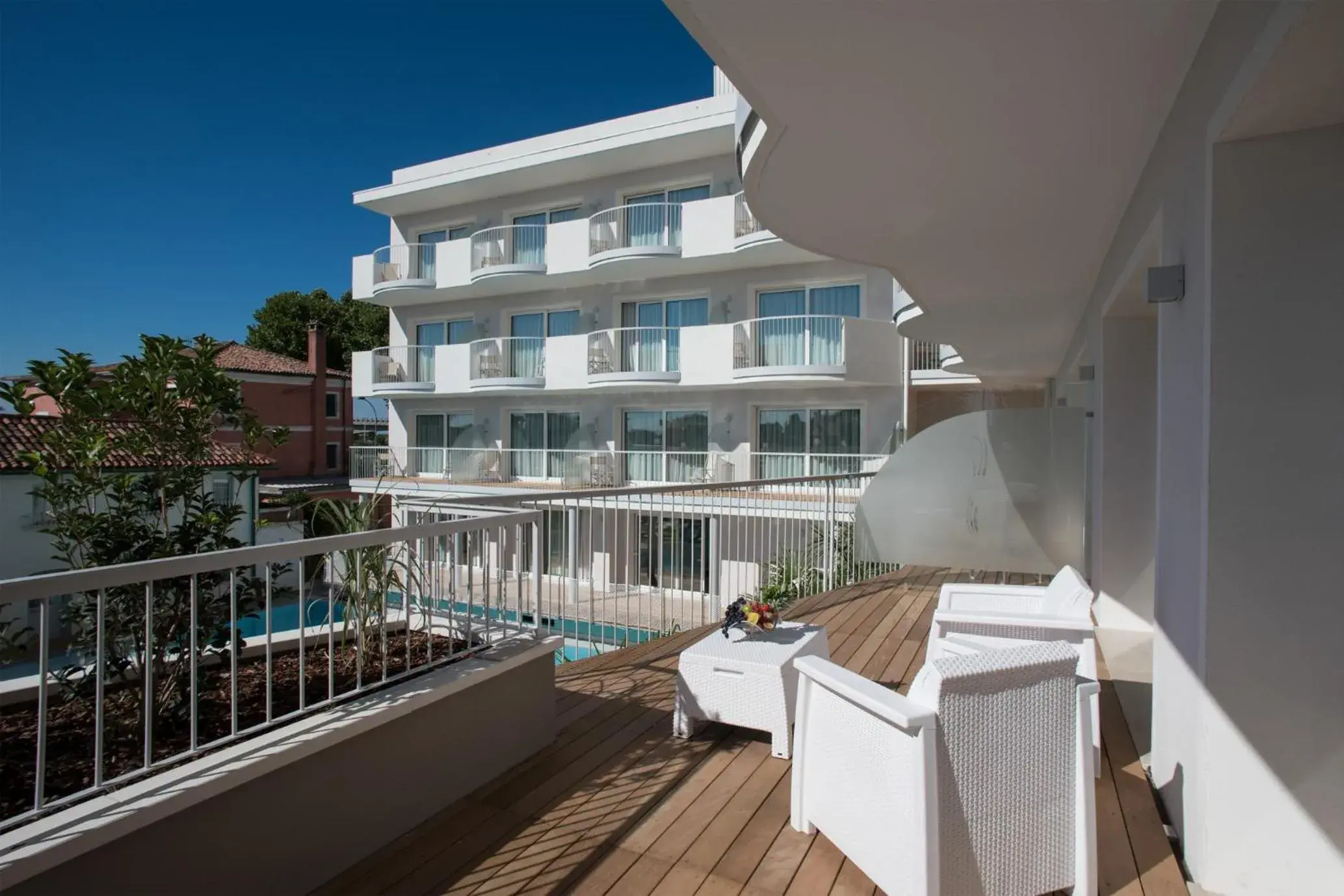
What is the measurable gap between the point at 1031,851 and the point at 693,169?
14373mm

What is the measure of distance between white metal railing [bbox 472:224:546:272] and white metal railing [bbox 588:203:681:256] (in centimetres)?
159

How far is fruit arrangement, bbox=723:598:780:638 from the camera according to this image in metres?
3.46

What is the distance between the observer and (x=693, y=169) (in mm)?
14547

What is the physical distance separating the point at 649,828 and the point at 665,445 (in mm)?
12857

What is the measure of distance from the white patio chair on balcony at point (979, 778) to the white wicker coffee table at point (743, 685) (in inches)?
36.2

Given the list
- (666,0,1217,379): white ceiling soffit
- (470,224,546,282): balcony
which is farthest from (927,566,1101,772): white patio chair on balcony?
(470,224,546,282): balcony

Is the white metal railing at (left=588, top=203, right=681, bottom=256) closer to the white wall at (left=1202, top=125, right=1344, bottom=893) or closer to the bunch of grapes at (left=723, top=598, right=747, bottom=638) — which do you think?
the bunch of grapes at (left=723, top=598, right=747, bottom=638)

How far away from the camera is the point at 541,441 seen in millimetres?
16828

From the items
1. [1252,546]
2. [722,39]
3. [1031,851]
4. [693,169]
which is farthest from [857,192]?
[693,169]

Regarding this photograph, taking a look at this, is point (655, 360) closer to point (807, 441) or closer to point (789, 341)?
point (789, 341)

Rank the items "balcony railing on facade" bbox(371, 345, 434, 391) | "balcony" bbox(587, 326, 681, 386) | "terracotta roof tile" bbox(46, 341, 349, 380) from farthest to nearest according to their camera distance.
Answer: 1. "terracotta roof tile" bbox(46, 341, 349, 380)
2. "balcony railing on facade" bbox(371, 345, 434, 391)
3. "balcony" bbox(587, 326, 681, 386)

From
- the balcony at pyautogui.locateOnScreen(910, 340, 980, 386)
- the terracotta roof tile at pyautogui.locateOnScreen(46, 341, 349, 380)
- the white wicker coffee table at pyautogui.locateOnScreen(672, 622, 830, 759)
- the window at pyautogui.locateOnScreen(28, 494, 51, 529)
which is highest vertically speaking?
the terracotta roof tile at pyautogui.locateOnScreen(46, 341, 349, 380)

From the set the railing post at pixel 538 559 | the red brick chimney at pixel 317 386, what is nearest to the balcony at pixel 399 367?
the red brick chimney at pixel 317 386

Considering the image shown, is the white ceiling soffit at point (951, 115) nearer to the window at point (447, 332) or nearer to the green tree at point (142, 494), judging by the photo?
the green tree at point (142, 494)
